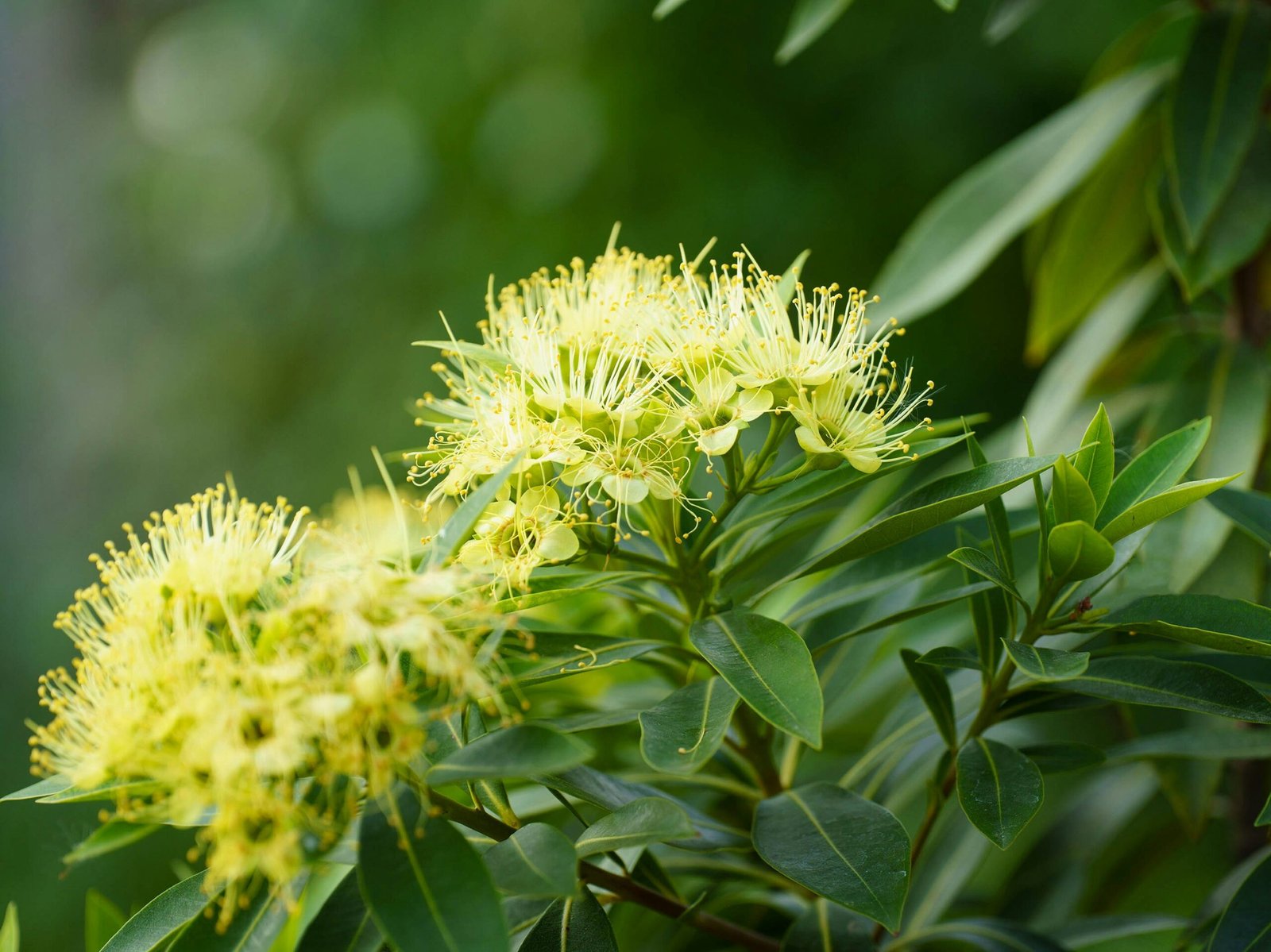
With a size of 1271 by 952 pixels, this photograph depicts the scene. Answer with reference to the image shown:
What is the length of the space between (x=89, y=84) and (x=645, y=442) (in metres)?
3.55

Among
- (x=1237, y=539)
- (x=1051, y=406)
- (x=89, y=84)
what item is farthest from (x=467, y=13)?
(x=1237, y=539)

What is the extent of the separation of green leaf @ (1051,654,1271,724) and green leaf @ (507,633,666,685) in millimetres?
303

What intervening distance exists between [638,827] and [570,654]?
17 cm

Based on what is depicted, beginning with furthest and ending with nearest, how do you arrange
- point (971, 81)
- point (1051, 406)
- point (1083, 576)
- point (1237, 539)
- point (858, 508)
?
point (971, 81) < point (1051, 406) < point (858, 508) < point (1237, 539) < point (1083, 576)

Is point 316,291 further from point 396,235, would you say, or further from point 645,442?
point 645,442

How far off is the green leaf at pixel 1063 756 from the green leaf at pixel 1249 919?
12 cm

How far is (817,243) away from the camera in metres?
2.27

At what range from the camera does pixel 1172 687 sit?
72cm

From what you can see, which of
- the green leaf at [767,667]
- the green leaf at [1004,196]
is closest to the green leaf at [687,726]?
the green leaf at [767,667]

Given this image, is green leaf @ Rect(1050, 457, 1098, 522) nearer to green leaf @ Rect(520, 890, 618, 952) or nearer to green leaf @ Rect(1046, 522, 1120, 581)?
green leaf @ Rect(1046, 522, 1120, 581)

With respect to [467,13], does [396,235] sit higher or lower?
lower

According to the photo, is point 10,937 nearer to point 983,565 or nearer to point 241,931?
point 241,931

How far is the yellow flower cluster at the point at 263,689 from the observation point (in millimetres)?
534

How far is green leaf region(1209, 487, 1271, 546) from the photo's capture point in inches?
30.7
